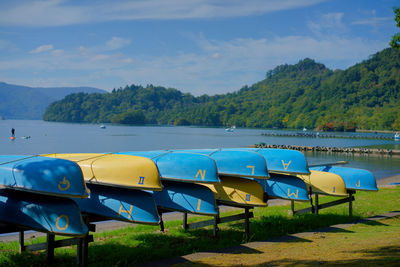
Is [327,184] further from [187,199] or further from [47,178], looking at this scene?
[47,178]

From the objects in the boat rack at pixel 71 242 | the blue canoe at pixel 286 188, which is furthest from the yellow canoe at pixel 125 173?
the blue canoe at pixel 286 188

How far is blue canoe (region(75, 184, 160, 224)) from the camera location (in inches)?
259

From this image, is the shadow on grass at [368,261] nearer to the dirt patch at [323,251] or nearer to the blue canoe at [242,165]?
the dirt patch at [323,251]

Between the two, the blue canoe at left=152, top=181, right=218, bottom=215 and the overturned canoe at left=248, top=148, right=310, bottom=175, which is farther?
the overturned canoe at left=248, top=148, right=310, bottom=175

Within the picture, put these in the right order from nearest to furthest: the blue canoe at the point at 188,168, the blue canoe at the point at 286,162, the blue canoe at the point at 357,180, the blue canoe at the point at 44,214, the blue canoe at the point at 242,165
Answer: the blue canoe at the point at 44,214
the blue canoe at the point at 188,168
the blue canoe at the point at 242,165
the blue canoe at the point at 286,162
the blue canoe at the point at 357,180

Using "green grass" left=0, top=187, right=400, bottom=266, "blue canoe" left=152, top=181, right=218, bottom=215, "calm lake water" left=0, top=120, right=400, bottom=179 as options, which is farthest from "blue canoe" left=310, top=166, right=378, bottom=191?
"calm lake water" left=0, top=120, right=400, bottom=179

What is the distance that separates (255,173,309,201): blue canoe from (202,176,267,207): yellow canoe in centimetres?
78

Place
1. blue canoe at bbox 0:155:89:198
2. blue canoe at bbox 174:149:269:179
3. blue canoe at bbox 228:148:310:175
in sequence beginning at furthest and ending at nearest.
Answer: blue canoe at bbox 228:148:310:175, blue canoe at bbox 174:149:269:179, blue canoe at bbox 0:155:89:198

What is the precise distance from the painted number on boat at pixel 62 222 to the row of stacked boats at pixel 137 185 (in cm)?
1

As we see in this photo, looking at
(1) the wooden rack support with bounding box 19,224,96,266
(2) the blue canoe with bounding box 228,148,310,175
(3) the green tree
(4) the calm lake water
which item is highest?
(3) the green tree

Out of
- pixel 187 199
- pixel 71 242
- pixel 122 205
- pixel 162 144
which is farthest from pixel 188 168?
pixel 162 144

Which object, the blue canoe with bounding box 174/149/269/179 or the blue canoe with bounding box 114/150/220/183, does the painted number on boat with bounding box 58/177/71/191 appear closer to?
the blue canoe with bounding box 114/150/220/183

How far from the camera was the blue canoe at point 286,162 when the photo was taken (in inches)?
346

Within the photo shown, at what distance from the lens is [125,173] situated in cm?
664
